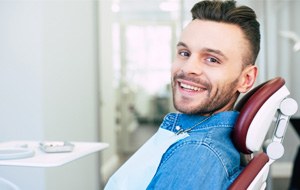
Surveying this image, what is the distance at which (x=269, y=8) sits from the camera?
3131mm

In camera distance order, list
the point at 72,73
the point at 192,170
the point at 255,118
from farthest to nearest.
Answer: the point at 72,73 → the point at 255,118 → the point at 192,170

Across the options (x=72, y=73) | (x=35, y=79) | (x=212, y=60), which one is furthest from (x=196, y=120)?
(x=72, y=73)

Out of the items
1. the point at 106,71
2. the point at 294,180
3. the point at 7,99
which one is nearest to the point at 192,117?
the point at 7,99

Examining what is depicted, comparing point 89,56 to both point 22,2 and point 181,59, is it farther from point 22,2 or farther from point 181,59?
point 181,59

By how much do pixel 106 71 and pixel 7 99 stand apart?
1.39 meters

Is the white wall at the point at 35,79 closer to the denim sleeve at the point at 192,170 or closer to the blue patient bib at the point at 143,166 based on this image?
the blue patient bib at the point at 143,166

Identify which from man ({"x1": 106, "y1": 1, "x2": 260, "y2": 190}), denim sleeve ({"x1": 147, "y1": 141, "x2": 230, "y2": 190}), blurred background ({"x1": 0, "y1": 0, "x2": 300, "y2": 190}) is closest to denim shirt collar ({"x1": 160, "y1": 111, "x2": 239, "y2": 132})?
man ({"x1": 106, "y1": 1, "x2": 260, "y2": 190})

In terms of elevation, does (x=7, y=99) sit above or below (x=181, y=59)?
below

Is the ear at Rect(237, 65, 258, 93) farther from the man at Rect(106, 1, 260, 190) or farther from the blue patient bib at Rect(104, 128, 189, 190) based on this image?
the blue patient bib at Rect(104, 128, 189, 190)

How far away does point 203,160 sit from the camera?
0.86 meters

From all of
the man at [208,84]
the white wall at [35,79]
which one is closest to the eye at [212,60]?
the man at [208,84]

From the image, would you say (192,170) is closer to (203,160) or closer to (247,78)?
(203,160)

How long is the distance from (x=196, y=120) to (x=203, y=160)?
20cm

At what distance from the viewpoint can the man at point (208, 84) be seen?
0.98 m
